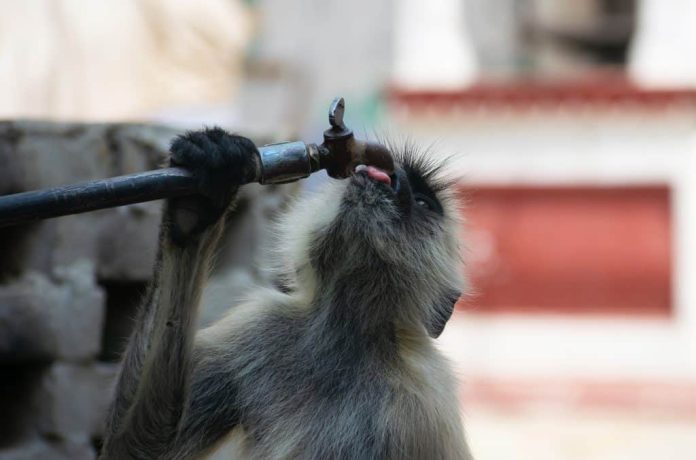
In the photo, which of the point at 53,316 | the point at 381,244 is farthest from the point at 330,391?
the point at 53,316

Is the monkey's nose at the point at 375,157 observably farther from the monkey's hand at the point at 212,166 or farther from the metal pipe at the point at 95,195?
the metal pipe at the point at 95,195

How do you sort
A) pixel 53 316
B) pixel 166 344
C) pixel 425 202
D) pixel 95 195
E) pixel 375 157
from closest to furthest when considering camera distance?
1. pixel 95 195
2. pixel 166 344
3. pixel 375 157
4. pixel 425 202
5. pixel 53 316

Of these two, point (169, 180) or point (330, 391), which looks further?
point (330, 391)

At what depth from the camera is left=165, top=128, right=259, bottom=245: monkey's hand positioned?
2.27 m

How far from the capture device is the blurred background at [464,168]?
3527 mm

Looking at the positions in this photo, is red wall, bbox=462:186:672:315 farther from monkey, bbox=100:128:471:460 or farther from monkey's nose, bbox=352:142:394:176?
monkey's nose, bbox=352:142:394:176

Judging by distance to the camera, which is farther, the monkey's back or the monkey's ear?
the monkey's ear

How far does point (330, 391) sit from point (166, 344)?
439mm

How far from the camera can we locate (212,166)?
2275 millimetres

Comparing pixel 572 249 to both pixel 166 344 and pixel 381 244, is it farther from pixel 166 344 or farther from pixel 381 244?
pixel 166 344

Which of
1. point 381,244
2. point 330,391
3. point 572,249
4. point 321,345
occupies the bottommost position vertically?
point 572,249

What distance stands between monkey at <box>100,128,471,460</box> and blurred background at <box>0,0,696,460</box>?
402 millimetres

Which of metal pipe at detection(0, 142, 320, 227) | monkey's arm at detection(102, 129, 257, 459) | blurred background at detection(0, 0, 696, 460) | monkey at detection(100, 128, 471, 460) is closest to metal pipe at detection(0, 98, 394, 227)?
metal pipe at detection(0, 142, 320, 227)

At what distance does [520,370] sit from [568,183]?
233cm
